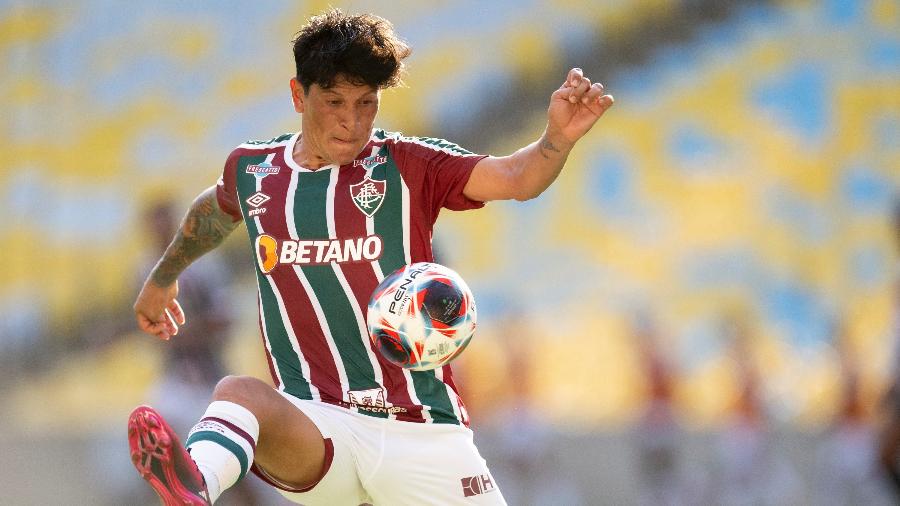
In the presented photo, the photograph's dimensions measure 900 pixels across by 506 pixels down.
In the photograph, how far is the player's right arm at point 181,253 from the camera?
4.82 meters

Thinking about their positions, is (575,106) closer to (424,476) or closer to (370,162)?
(370,162)

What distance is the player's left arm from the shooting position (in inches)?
156

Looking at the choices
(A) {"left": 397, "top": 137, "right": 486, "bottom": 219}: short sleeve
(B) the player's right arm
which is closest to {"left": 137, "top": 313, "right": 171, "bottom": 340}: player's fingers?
(B) the player's right arm

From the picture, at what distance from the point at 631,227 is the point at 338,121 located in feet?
19.5

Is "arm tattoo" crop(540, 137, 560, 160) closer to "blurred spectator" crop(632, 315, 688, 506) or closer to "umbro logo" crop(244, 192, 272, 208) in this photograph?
"umbro logo" crop(244, 192, 272, 208)

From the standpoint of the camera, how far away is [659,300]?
9.73m

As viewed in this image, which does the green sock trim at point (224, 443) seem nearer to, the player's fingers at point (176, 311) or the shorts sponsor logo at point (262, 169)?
the shorts sponsor logo at point (262, 169)

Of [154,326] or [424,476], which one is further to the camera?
[154,326]

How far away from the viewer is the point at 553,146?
405 cm

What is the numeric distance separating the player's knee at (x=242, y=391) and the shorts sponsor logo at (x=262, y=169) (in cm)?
82

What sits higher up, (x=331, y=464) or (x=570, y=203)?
(x=570, y=203)

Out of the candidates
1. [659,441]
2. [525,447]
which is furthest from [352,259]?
[659,441]

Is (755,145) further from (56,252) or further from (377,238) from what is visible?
(377,238)

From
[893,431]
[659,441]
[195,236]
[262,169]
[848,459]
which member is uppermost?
[262,169]
